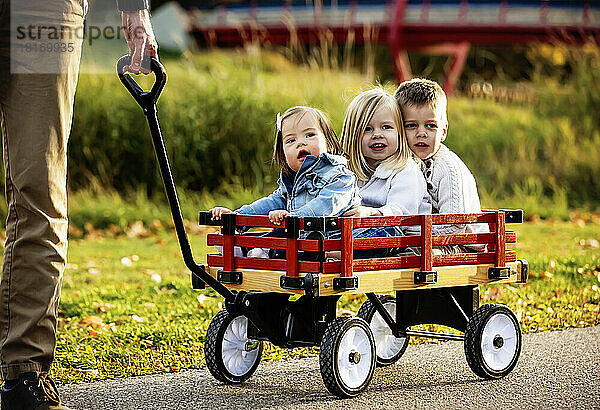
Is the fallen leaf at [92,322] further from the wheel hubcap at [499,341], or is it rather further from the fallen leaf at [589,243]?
the fallen leaf at [589,243]

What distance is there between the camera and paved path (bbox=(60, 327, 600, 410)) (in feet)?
12.2

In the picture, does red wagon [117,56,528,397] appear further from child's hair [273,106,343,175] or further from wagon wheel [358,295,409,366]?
child's hair [273,106,343,175]

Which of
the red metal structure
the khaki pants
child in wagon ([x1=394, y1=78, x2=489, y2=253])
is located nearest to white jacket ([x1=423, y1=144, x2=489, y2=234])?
child in wagon ([x1=394, y1=78, x2=489, y2=253])

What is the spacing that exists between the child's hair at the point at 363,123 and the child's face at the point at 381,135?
16 mm

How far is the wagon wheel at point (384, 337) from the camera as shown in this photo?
445 cm

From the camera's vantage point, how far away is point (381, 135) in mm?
4273

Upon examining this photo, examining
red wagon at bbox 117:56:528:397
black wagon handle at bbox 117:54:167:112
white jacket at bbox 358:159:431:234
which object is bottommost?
red wagon at bbox 117:56:528:397

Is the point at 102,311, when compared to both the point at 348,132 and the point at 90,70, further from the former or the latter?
the point at 90,70

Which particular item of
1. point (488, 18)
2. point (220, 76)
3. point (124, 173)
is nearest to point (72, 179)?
point (124, 173)

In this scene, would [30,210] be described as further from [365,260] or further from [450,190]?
[450,190]

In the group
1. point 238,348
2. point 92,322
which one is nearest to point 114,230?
point 92,322

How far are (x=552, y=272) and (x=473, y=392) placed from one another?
2.90m

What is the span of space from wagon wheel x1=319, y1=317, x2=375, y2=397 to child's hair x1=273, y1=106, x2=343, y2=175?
78 centimetres

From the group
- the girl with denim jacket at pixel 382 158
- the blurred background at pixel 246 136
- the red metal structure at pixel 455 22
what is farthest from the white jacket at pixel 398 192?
the red metal structure at pixel 455 22
